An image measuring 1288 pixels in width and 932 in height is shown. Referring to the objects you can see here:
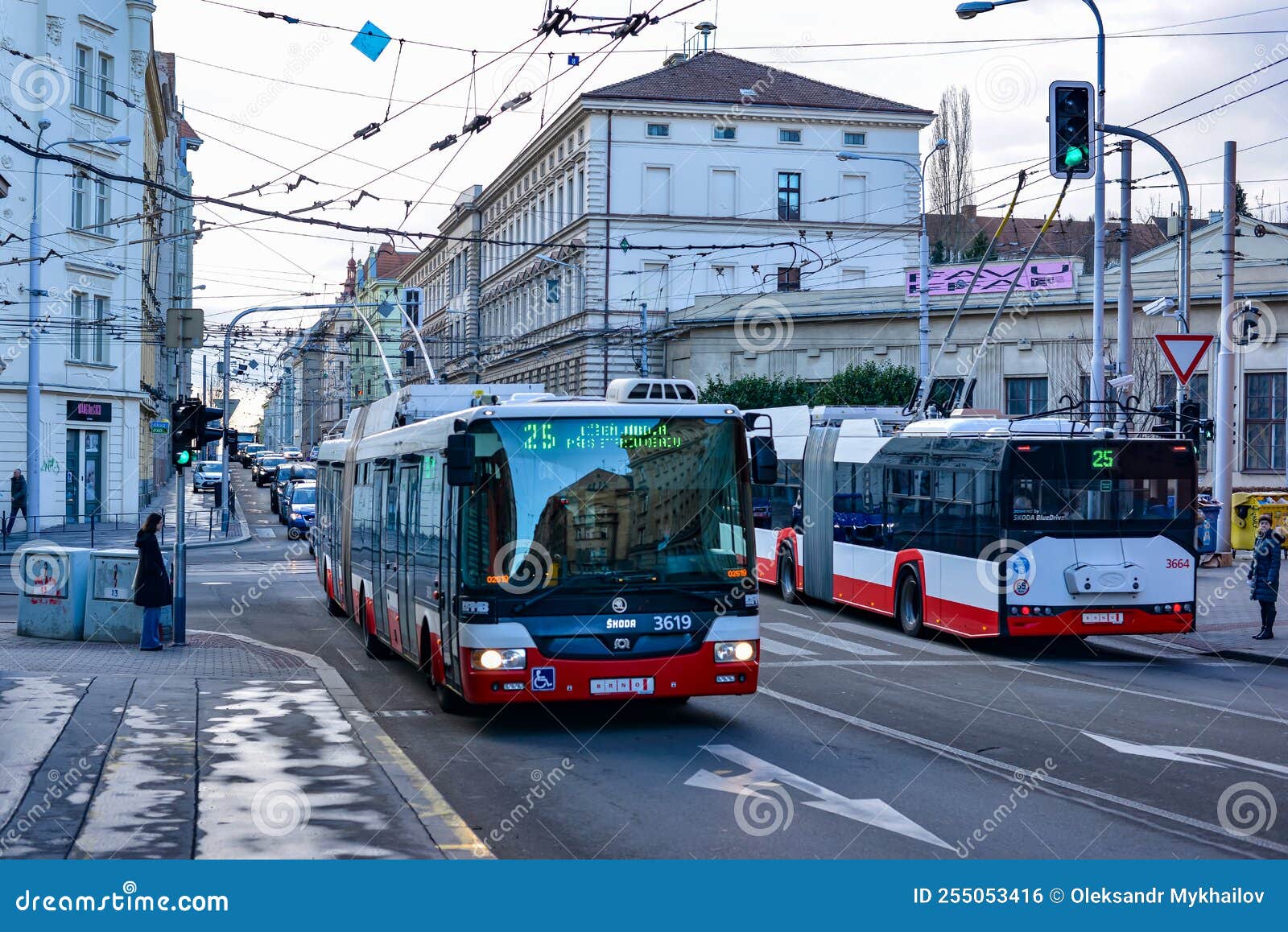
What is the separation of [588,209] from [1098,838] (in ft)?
190

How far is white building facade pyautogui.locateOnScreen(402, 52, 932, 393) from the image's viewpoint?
63125 millimetres

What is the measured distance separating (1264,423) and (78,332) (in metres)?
35.0

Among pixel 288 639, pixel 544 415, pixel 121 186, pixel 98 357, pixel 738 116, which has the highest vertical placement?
pixel 738 116

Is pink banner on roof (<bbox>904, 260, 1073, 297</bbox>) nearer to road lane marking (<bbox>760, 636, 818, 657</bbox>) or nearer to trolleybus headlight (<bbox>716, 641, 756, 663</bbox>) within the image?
road lane marking (<bbox>760, 636, 818, 657</bbox>)

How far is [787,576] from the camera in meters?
25.5

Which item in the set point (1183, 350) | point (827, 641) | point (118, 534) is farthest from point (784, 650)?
point (118, 534)

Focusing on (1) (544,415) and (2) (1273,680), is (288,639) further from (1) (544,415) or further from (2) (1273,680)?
(2) (1273,680)

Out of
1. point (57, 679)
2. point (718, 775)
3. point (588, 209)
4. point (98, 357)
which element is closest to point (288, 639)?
point (57, 679)

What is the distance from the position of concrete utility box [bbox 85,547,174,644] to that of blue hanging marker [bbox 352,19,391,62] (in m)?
6.83

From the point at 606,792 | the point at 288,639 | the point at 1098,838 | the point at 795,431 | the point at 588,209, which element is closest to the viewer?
the point at 1098,838

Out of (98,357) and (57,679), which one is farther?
(98,357)

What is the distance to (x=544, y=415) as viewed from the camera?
38.4 ft

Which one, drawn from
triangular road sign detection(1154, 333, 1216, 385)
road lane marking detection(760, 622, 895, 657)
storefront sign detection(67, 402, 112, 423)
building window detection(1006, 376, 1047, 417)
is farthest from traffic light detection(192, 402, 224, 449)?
building window detection(1006, 376, 1047, 417)

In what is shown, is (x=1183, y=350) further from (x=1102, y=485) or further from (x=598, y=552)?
(x=598, y=552)
